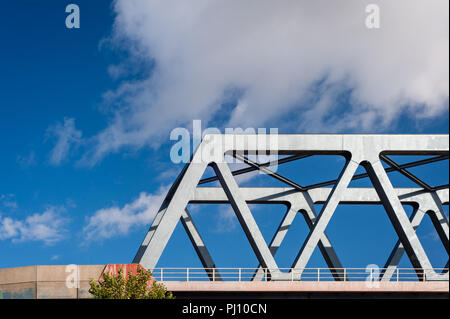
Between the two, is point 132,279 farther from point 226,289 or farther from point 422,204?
point 422,204

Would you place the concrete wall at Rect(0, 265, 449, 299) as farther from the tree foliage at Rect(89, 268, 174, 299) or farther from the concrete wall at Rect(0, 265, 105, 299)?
the tree foliage at Rect(89, 268, 174, 299)

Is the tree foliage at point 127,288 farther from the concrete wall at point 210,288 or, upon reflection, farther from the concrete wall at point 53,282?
the concrete wall at point 210,288

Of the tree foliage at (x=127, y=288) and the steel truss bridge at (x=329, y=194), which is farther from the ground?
the steel truss bridge at (x=329, y=194)

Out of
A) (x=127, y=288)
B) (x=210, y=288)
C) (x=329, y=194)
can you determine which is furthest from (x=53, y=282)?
(x=329, y=194)

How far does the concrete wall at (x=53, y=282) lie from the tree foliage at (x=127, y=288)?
625mm

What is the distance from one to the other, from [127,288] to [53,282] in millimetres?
3188

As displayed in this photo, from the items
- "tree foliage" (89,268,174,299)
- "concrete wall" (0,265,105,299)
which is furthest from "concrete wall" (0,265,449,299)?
"tree foliage" (89,268,174,299)

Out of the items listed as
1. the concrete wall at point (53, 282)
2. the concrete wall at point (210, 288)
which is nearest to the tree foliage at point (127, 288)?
the concrete wall at point (53, 282)

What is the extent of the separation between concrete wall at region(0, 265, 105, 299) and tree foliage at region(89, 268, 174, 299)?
2.05 ft

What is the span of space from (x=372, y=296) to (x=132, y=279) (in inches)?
424

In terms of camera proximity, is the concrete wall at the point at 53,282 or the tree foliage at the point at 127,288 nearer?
the tree foliage at the point at 127,288

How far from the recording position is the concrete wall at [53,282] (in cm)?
2759

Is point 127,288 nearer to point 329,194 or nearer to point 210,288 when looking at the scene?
point 210,288
